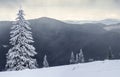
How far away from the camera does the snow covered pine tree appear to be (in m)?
29.6

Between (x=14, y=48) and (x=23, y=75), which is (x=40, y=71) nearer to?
(x=23, y=75)

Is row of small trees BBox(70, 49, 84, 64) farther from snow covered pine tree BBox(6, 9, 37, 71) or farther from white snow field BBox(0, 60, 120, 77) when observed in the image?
white snow field BBox(0, 60, 120, 77)

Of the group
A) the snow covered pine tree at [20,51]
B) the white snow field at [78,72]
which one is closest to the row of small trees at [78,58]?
the snow covered pine tree at [20,51]

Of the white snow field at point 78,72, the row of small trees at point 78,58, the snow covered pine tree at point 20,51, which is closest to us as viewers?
the white snow field at point 78,72

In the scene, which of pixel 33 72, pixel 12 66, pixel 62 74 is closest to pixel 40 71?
pixel 33 72

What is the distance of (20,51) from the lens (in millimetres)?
29953

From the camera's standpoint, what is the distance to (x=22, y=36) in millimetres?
30641

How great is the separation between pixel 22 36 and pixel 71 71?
20112 mm

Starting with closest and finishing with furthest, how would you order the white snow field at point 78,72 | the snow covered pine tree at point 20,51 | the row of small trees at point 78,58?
the white snow field at point 78,72, the snow covered pine tree at point 20,51, the row of small trees at point 78,58

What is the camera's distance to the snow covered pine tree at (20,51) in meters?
29.6

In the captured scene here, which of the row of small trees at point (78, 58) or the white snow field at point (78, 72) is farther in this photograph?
the row of small trees at point (78, 58)

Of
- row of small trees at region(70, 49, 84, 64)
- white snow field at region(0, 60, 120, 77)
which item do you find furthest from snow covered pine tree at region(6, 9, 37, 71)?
row of small trees at region(70, 49, 84, 64)

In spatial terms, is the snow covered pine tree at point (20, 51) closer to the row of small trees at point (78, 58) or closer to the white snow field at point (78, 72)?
the white snow field at point (78, 72)

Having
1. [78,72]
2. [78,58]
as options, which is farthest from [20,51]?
[78,58]
